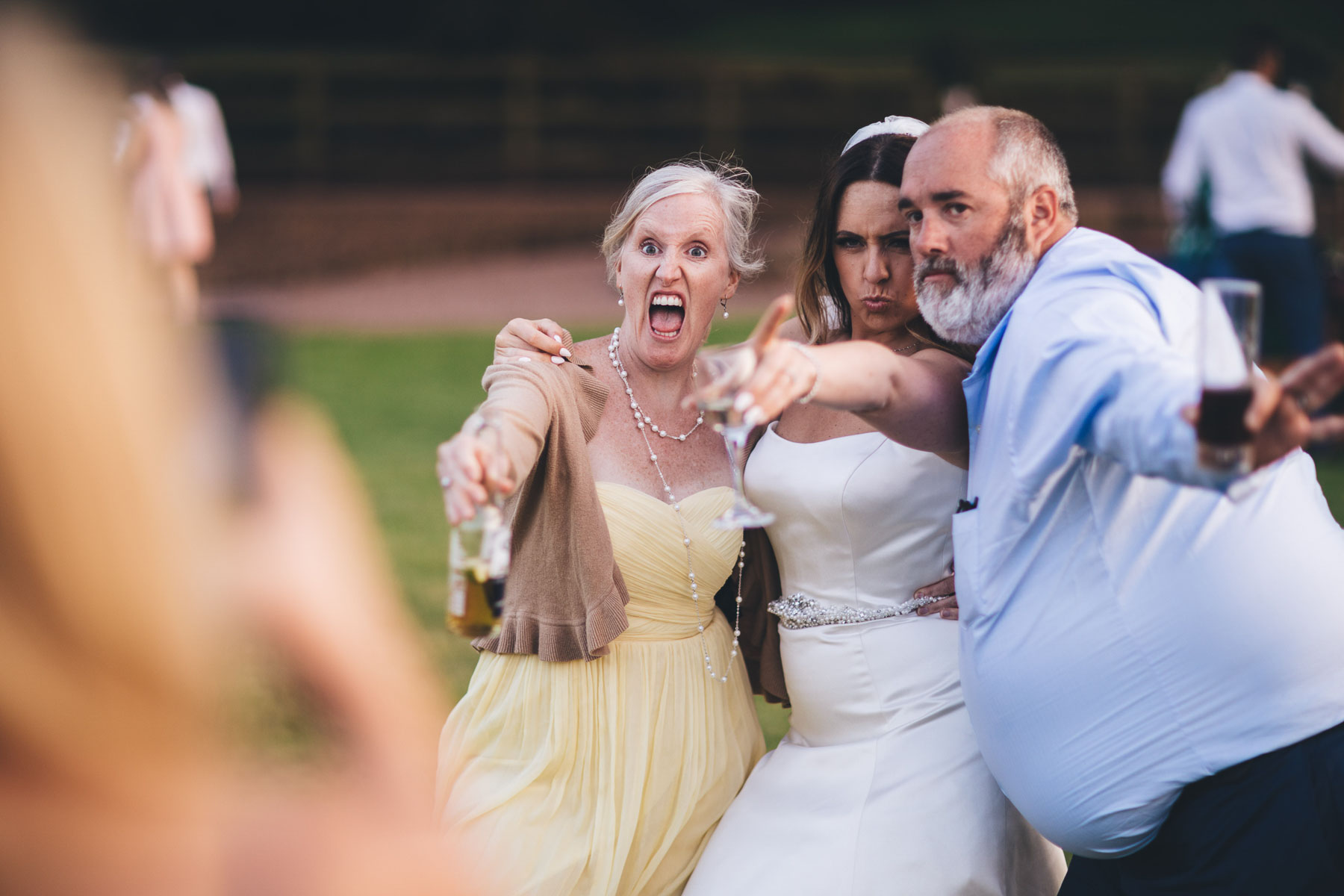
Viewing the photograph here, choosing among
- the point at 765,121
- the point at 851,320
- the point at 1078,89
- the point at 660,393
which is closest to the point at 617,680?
the point at 660,393

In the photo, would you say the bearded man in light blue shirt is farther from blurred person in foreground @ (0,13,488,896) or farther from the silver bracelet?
blurred person in foreground @ (0,13,488,896)

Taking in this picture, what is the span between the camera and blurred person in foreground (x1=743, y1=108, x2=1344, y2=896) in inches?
100

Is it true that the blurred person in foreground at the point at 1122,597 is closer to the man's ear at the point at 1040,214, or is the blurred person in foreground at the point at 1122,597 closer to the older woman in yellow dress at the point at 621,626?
the man's ear at the point at 1040,214

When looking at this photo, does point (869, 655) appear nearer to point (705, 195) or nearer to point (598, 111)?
point (705, 195)

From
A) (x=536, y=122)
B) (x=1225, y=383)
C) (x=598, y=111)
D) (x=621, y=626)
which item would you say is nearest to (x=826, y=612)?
(x=621, y=626)

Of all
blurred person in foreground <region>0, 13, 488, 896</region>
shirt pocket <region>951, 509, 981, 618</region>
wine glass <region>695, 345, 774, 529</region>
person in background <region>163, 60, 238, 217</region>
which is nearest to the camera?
blurred person in foreground <region>0, 13, 488, 896</region>

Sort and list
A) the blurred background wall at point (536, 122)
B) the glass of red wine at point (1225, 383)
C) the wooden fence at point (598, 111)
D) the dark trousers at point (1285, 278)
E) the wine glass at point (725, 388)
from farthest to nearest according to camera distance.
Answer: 1. the wooden fence at point (598, 111)
2. the blurred background wall at point (536, 122)
3. the dark trousers at point (1285, 278)
4. the wine glass at point (725, 388)
5. the glass of red wine at point (1225, 383)

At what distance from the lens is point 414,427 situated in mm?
10859

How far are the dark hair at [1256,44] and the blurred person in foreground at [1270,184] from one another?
1 cm

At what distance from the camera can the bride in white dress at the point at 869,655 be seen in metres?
3.25

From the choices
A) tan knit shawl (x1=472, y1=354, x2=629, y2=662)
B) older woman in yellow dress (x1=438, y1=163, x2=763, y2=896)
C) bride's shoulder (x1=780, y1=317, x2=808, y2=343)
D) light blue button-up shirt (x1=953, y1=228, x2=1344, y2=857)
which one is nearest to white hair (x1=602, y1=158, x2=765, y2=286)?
older woman in yellow dress (x1=438, y1=163, x2=763, y2=896)

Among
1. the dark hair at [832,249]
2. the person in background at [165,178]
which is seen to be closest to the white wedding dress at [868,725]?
the dark hair at [832,249]

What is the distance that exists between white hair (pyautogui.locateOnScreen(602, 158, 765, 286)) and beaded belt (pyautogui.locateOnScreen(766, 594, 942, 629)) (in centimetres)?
99

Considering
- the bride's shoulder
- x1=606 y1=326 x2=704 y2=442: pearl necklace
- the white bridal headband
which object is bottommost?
x1=606 y1=326 x2=704 y2=442: pearl necklace
